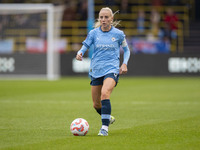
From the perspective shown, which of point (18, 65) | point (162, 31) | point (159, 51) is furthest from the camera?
point (162, 31)

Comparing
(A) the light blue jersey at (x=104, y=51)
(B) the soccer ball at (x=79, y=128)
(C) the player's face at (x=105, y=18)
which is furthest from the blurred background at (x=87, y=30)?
(B) the soccer ball at (x=79, y=128)

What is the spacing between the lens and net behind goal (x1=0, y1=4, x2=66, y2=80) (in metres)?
25.6

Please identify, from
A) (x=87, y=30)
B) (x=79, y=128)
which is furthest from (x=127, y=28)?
(x=79, y=128)

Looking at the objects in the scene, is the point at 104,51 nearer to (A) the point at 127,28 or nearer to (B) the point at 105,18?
(B) the point at 105,18

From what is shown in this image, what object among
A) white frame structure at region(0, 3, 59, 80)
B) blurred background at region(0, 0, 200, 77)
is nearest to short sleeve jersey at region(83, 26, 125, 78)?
blurred background at region(0, 0, 200, 77)

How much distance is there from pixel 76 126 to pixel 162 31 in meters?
23.0

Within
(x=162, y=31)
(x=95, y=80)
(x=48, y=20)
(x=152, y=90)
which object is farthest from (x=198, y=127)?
(x=162, y=31)

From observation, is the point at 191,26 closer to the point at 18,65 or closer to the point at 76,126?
the point at 18,65

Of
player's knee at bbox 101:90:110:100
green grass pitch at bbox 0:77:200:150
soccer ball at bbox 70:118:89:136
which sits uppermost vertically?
player's knee at bbox 101:90:110:100

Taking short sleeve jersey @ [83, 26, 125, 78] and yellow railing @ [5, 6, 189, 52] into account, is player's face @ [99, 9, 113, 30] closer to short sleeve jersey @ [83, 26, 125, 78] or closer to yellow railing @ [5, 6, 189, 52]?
short sleeve jersey @ [83, 26, 125, 78]

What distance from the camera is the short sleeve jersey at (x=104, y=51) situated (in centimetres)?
871

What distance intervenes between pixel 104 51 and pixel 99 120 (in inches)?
88.1

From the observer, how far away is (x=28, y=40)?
26062 millimetres

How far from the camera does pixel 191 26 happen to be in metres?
32.3
